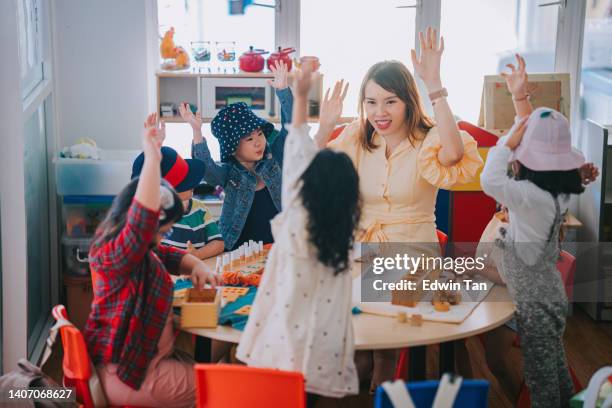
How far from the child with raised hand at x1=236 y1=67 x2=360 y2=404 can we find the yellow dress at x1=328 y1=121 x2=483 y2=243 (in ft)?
2.85

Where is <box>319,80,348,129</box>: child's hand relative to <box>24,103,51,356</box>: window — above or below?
above

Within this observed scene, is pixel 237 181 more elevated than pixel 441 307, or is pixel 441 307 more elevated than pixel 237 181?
pixel 237 181

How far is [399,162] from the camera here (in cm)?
317

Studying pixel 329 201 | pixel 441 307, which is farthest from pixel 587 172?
pixel 329 201

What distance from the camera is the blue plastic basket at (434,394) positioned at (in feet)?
6.81

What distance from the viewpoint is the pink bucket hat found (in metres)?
2.68

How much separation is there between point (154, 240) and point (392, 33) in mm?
2710

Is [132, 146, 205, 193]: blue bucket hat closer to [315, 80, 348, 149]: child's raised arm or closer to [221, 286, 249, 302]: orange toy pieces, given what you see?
[221, 286, 249, 302]: orange toy pieces

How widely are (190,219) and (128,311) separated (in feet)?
3.42

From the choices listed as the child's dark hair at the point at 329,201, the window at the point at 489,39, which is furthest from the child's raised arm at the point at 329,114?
the window at the point at 489,39

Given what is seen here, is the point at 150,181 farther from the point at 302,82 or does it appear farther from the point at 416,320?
the point at 416,320

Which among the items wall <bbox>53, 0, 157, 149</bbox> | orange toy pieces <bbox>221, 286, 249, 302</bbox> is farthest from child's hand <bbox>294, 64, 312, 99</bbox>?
wall <bbox>53, 0, 157, 149</bbox>

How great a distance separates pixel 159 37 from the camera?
4.63 m

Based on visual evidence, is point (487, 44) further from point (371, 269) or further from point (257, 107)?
point (371, 269)
